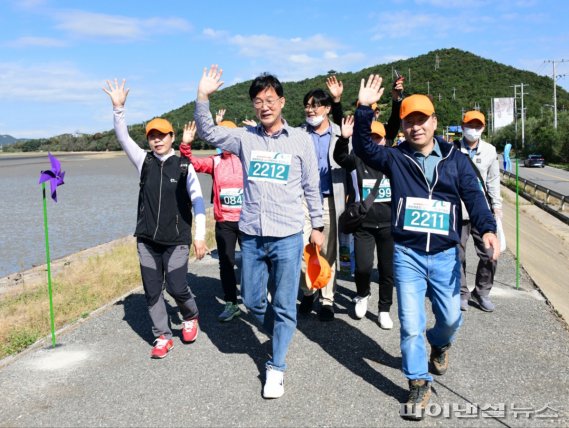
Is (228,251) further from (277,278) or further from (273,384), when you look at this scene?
(273,384)

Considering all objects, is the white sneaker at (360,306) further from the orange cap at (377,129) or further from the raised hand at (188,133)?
the raised hand at (188,133)

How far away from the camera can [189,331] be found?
16.6 feet

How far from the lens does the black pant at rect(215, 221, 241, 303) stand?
5.72 m

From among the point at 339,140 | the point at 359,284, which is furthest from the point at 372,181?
the point at 359,284

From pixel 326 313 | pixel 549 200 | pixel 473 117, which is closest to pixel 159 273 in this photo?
pixel 326 313

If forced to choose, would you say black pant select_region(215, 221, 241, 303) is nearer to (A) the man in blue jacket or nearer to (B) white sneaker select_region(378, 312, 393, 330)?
(B) white sneaker select_region(378, 312, 393, 330)

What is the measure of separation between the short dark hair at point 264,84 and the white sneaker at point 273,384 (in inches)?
81.4

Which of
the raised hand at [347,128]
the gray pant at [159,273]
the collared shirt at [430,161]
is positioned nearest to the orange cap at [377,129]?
the raised hand at [347,128]

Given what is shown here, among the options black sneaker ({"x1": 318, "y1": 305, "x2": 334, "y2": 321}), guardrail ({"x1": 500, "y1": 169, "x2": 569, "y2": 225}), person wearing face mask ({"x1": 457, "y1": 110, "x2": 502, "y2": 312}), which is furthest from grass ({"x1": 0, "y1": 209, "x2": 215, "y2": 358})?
guardrail ({"x1": 500, "y1": 169, "x2": 569, "y2": 225})

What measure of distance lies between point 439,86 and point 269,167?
126m

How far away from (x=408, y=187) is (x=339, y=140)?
1.31 m

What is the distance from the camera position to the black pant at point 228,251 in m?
5.72

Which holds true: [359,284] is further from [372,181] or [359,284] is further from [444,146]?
[444,146]

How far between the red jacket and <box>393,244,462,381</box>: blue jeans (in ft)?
7.63
